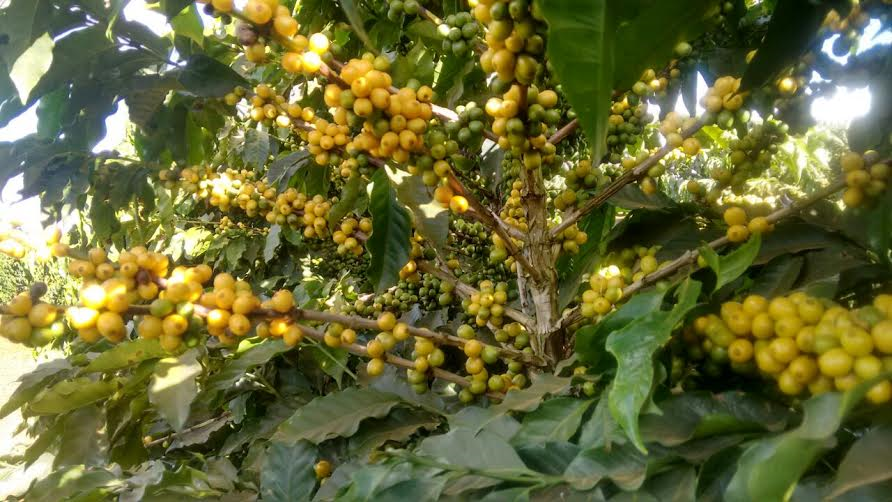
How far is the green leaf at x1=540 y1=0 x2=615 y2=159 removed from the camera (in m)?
0.57

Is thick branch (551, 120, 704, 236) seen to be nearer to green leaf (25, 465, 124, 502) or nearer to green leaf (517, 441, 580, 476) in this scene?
green leaf (517, 441, 580, 476)

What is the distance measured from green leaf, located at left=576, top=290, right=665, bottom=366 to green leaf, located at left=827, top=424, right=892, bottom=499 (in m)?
0.26

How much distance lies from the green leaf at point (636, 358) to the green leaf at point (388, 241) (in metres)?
0.63

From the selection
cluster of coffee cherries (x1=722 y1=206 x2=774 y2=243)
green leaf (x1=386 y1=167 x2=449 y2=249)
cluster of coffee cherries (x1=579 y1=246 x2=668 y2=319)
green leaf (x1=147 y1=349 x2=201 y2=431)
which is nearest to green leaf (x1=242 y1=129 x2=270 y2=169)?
green leaf (x1=147 y1=349 x2=201 y2=431)

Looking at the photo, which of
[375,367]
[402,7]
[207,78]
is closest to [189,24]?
[207,78]

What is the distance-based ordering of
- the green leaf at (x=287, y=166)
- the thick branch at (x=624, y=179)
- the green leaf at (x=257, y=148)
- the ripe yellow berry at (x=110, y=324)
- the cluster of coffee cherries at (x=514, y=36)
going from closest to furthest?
the cluster of coffee cherries at (x=514, y=36) < the ripe yellow berry at (x=110, y=324) < the thick branch at (x=624, y=179) < the green leaf at (x=287, y=166) < the green leaf at (x=257, y=148)

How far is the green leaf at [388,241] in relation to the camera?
4.04 feet

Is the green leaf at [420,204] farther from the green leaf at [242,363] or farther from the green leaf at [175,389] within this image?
the green leaf at [175,389]

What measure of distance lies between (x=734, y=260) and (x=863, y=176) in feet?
0.86

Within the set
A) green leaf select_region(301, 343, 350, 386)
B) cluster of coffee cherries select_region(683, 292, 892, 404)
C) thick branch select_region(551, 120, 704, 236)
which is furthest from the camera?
green leaf select_region(301, 343, 350, 386)

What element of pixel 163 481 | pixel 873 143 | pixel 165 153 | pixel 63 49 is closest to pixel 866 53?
pixel 873 143

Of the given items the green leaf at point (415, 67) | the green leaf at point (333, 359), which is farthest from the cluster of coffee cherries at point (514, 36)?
the green leaf at point (333, 359)

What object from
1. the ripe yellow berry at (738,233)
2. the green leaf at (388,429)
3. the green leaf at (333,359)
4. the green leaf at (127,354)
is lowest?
the green leaf at (388,429)

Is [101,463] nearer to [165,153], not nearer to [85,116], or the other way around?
[85,116]
